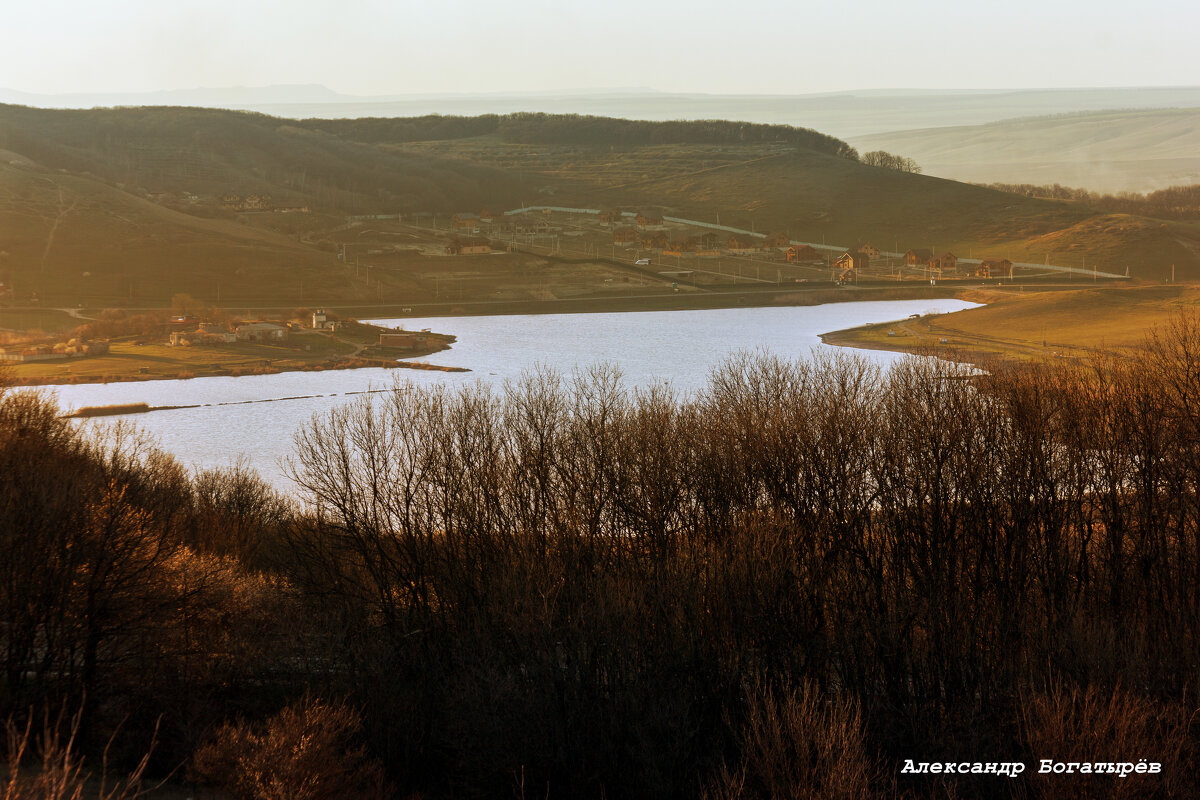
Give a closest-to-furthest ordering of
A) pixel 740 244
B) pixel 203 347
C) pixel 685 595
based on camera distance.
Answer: pixel 685 595, pixel 203 347, pixel 740 244

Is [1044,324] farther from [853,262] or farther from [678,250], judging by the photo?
[678,250]

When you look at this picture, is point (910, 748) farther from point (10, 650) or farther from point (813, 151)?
point (813, 151)

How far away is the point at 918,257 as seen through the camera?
67.4 m

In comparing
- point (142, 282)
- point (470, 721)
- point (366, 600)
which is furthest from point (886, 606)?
point (142, 282)

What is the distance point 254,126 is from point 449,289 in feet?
162

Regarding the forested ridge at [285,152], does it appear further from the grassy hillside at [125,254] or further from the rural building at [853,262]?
the rural building at [853,262]

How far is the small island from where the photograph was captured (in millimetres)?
39969

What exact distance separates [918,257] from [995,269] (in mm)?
5906

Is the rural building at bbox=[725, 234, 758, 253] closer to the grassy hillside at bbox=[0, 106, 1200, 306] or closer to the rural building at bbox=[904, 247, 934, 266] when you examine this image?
the grassy hillside at bbox=[0, 106, 1200, 306]

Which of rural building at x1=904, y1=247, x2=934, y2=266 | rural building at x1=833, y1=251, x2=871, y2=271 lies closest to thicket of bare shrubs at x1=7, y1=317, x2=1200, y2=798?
rural building at x1=833, y1=251, x2=871, y2=271

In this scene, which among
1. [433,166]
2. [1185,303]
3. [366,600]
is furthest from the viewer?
[433,166]

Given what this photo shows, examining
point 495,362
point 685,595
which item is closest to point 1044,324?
point 495,362

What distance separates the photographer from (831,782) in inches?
233

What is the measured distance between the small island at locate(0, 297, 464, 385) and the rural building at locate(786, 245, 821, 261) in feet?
100.0
